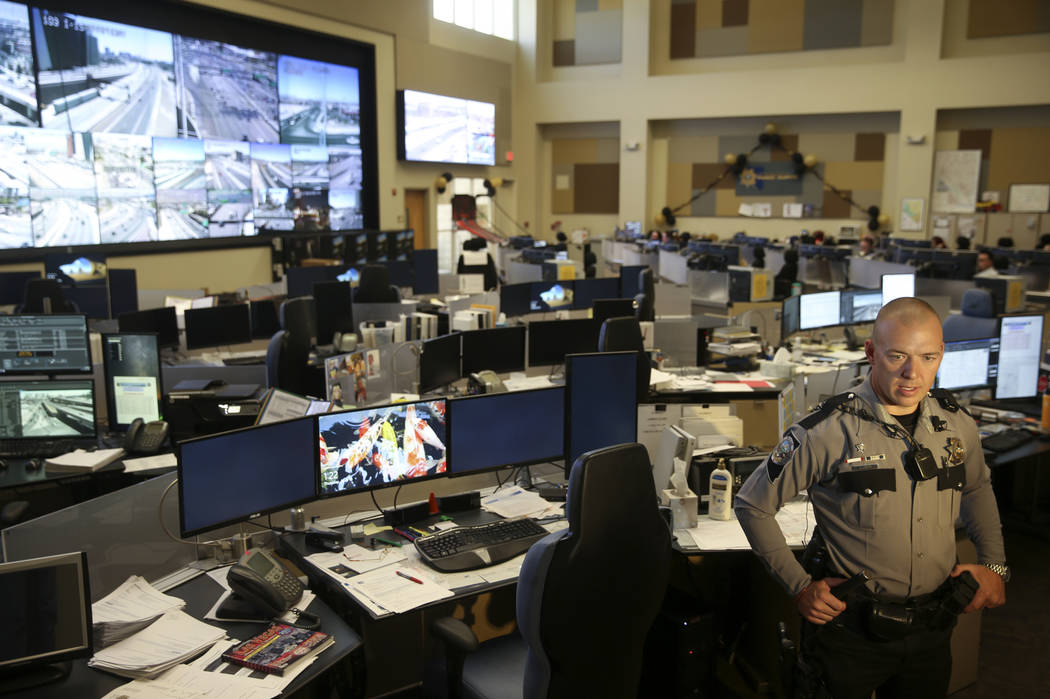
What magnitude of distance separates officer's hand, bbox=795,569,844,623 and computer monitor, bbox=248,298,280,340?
5.76 metres

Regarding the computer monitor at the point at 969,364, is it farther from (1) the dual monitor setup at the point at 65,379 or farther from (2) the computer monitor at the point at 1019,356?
(1) the dual monitor setup at the point at 65,379

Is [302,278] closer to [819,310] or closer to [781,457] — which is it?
[819,310]

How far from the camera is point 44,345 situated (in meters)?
4.81

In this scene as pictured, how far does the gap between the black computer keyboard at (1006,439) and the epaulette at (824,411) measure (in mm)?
2529

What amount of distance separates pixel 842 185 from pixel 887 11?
111 inches

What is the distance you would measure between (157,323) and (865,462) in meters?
5.56

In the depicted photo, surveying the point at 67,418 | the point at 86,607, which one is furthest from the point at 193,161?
the point at 86,607

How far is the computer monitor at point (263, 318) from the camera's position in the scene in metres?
7.04

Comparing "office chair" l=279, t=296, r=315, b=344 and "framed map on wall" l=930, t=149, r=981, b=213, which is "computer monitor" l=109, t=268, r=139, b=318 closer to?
"office chair" l=279, t=296, r=315, b=344

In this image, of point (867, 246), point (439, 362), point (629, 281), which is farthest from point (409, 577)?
point (867, 246)

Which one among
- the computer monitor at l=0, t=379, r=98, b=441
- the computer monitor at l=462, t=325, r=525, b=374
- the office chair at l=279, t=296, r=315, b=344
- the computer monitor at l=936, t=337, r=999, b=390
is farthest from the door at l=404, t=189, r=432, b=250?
the computer monitor at l=936, t=337, r=999, b=390

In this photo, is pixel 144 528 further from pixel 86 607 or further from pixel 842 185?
pixel 842 185

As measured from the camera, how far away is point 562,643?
7.13 ft

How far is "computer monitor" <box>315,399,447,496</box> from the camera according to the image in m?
3.09
